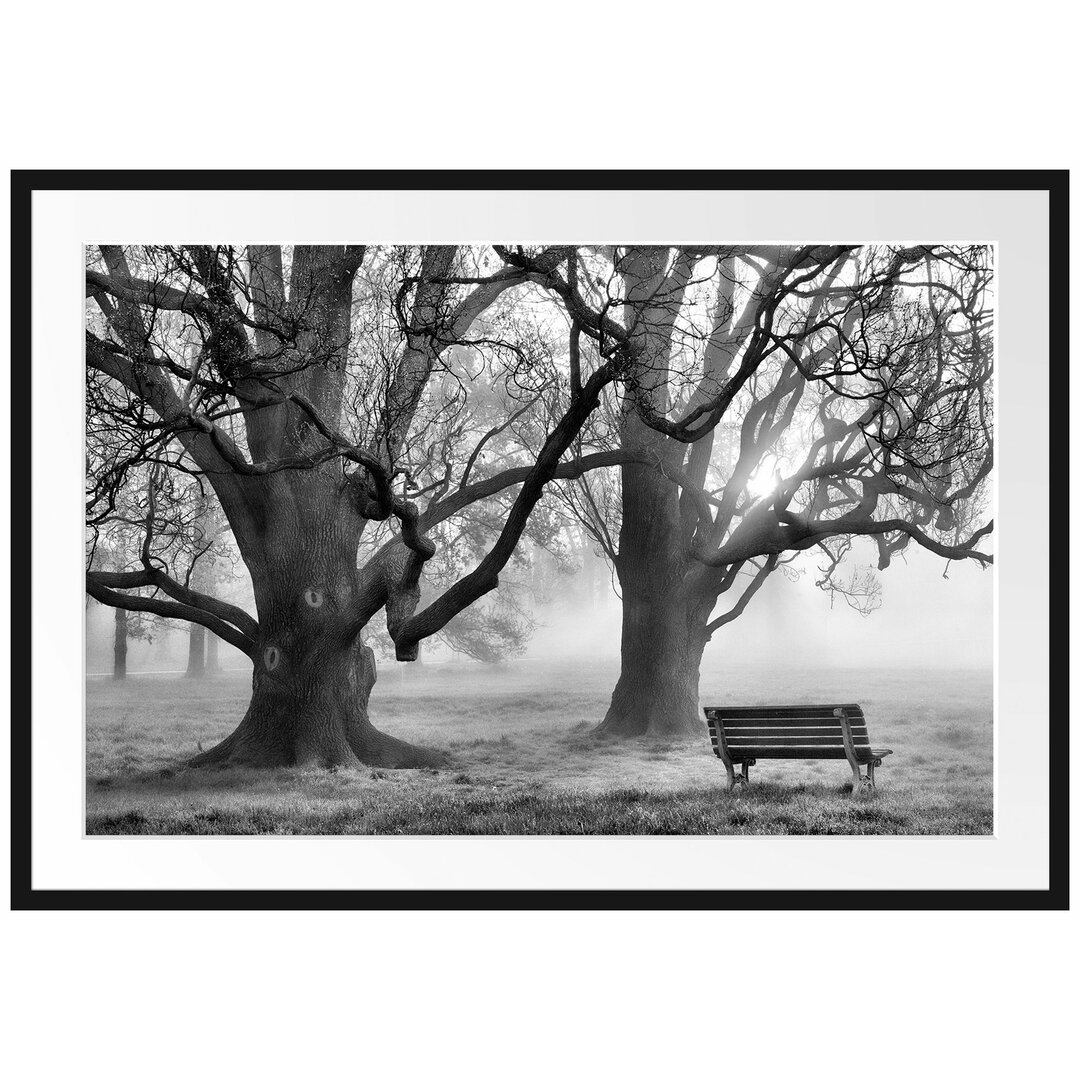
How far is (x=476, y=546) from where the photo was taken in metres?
9.87

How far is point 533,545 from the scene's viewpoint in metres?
10.1

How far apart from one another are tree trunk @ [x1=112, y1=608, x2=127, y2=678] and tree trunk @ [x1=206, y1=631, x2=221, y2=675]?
878 millimetres

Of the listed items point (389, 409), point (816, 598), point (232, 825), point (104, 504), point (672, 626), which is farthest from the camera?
point (672, 626)

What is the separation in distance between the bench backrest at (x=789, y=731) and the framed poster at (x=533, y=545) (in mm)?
38

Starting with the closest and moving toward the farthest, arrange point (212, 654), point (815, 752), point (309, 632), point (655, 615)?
point (815, 752) < point (309, 632) < point (212, 654) < point (655, 615)

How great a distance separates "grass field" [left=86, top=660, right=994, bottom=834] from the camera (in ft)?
20.5

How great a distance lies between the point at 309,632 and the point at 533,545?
8.73ft

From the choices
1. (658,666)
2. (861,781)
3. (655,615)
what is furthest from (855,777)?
(655,615)

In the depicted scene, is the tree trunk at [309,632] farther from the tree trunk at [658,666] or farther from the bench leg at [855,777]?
the bench leg at [855,777]

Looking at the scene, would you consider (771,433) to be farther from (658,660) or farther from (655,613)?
(658,660)

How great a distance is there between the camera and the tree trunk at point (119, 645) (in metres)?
7.60
